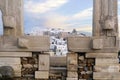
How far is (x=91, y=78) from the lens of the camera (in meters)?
8.65

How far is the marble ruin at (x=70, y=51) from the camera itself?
852 cm

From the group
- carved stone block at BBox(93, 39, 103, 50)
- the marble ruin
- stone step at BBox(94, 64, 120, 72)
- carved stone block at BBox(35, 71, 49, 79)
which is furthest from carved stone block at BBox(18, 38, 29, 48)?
stone step at BBox(94, 64, 120, 72)

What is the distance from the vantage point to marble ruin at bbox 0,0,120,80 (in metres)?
8.52

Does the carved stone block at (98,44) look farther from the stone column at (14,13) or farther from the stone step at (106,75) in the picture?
the stone column at (14,13)

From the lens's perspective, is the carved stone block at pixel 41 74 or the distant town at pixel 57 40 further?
the distant town at pixel 57 40

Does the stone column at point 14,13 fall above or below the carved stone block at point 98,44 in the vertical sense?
above

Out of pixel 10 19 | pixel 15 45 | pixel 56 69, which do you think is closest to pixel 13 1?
pixel 10 19

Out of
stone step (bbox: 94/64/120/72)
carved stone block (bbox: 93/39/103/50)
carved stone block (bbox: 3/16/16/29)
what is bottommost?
stone step (bbox: 94/64/120/72)

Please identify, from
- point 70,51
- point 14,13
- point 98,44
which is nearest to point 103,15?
point 98,44

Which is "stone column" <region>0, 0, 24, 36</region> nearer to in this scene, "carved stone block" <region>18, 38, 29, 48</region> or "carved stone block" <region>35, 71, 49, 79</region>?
"carved stone block" <region>18, 38, 29, 48</region>

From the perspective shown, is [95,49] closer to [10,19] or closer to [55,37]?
[10,19]

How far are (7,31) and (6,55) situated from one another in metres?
0.61

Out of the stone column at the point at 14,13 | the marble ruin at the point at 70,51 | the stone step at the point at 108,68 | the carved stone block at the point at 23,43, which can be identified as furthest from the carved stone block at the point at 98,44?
the stone column at the point at 14,13

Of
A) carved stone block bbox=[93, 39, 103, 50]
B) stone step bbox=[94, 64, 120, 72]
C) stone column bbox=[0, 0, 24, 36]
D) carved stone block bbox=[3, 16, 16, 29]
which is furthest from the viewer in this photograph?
stone column bbox=[0, 0, 24, 36]
